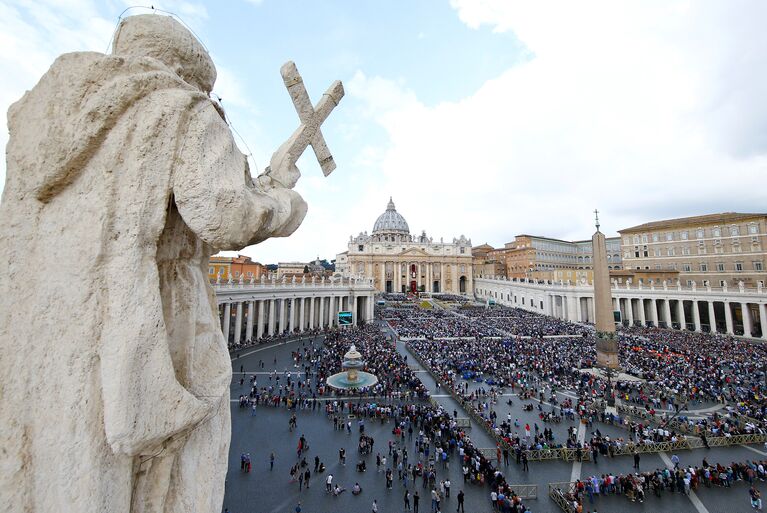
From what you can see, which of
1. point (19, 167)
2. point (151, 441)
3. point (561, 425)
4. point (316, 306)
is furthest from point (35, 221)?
point (316, 306)

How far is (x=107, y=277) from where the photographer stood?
1974 millimetres

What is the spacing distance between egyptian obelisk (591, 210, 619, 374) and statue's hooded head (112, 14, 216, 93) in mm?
23746

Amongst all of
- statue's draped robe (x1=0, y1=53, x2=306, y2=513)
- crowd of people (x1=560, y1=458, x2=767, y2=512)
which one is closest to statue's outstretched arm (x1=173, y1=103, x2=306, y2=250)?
statue's draped robe (x1=0, y1=53, x2=306, y2=513)

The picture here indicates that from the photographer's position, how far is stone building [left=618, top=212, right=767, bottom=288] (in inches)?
1698

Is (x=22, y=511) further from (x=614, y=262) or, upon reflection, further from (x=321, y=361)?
(x=614, y=262)

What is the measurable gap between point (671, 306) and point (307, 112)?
193ft

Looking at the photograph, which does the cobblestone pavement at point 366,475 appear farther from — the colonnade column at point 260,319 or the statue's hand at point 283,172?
the colonnade column at point 260,319

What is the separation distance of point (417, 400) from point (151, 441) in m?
18.5

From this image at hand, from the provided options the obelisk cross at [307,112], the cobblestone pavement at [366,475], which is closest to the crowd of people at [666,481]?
the cobblestone pavement at [366,475]

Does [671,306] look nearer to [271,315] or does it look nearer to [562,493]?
[562,493]

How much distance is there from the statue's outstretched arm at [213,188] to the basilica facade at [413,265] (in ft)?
300

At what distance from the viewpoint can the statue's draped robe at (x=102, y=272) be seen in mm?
1855

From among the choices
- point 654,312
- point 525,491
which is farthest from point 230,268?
point 654,312

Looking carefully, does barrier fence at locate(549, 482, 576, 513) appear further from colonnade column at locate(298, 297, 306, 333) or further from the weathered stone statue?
colonnade column at locate(298, 297, 306, 333)
